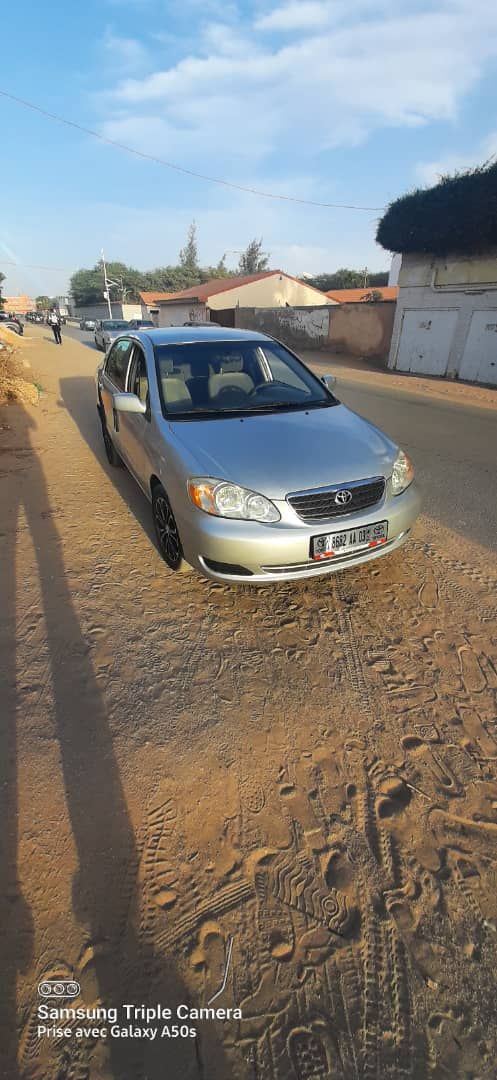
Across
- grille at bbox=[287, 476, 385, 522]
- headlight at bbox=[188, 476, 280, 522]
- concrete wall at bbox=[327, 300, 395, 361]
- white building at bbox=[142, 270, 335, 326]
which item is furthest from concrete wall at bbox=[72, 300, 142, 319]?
grille at bbox=[287, 476, 385, 522]

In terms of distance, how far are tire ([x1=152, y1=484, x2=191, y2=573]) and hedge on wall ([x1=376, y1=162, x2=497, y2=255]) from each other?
1461cm

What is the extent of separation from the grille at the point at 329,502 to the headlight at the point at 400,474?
226 mm

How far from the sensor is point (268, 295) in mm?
33844

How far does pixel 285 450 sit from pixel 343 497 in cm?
48

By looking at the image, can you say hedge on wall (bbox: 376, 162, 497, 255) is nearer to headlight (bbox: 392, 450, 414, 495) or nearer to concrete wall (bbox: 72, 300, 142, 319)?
headlight (bbox: 392, 450, 414, 495)

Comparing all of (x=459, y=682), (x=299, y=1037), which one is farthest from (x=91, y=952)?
(x=459, y=682)

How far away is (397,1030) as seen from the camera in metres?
1.33

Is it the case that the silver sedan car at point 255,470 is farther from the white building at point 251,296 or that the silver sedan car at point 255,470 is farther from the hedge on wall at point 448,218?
the white building at point 251,296

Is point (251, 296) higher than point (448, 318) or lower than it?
higher

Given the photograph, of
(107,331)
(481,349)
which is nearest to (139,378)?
(481,349)

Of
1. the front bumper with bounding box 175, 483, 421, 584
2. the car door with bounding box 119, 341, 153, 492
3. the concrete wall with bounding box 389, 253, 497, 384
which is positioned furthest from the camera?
the concrete wall with bounding box 389, 253, 497, 384

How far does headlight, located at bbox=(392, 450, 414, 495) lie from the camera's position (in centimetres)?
301

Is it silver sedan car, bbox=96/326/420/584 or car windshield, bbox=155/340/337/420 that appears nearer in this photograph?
silver sedan car, bbox=96/326/420/584

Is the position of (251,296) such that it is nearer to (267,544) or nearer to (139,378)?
(139,378)
